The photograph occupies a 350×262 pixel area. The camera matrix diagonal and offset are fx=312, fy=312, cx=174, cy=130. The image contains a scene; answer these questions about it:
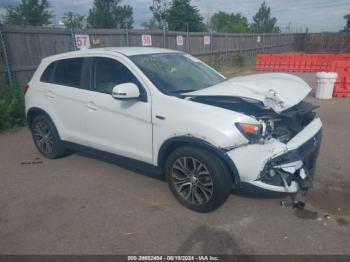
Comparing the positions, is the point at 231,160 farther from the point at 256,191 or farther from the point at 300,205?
the point at 300,205

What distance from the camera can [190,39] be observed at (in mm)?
18516

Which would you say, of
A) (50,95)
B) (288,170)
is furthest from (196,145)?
(50,95)

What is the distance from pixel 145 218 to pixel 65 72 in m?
2.64

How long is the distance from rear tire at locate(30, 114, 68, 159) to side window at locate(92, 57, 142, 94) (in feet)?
4.30

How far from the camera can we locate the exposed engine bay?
3283 mm

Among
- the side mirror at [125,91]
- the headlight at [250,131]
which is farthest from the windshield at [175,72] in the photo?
the headlight at [250,131]

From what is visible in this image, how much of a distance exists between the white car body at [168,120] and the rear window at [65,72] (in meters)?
0.10

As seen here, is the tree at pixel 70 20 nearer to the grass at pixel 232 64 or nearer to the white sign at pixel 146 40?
the white sign at pixel 146 40

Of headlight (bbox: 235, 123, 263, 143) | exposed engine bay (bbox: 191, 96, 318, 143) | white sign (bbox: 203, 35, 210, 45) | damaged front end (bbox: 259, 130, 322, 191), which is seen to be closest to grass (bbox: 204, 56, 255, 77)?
white sign (bbox: 203, 35, 210, 45)

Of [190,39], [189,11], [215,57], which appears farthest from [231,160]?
[189,11]

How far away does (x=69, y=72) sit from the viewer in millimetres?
4758

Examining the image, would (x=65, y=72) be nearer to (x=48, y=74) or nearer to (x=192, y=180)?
(x=48, y=74)

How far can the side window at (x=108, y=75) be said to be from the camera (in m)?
4.03

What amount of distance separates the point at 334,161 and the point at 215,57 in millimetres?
16827
